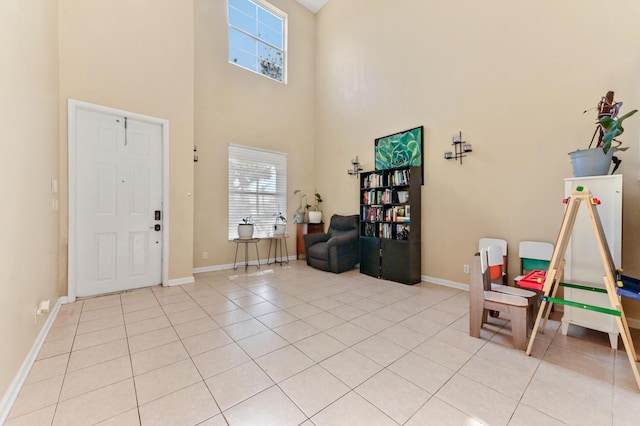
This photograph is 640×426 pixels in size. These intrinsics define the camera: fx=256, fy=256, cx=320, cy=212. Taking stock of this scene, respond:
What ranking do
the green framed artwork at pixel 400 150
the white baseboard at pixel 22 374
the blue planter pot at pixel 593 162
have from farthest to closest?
the green framed artwork at pixel 400 150 → the blue planter pot at pixel 593 162 → the white baseboard at pixel 22 374

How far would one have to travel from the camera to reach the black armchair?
15.2ft

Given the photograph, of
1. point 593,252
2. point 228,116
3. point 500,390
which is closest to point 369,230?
point 593,252

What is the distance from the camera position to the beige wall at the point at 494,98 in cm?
266

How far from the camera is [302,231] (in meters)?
5.81

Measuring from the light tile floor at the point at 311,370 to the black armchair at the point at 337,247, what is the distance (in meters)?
1.62

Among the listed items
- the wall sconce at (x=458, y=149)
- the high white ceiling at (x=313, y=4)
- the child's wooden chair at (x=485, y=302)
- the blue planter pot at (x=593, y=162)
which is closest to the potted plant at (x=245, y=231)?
the wall sconce at (x=458, y=149)

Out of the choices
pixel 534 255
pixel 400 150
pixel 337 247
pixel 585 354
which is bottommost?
pixel 585 354

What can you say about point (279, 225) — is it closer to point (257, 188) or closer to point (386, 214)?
point (257, 188)

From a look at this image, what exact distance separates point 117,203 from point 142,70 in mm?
1867

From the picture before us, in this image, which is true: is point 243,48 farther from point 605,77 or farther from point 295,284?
point 605,77

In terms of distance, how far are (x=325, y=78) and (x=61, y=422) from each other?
650 cm

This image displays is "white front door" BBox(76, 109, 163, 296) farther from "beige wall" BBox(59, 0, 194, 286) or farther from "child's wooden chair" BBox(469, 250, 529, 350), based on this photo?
"child's wooden chair" BBox(469, 250, 529, 350)

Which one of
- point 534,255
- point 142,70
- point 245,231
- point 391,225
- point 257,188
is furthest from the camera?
point 257,188

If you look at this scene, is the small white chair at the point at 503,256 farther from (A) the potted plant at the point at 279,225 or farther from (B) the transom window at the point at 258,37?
(B) the transom window at the point at 258,37
